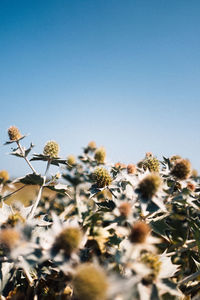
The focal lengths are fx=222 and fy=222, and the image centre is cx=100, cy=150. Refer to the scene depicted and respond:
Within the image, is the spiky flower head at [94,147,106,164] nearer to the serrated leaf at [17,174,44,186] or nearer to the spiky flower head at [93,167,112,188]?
the spiky flower head at [93,167,112,188]

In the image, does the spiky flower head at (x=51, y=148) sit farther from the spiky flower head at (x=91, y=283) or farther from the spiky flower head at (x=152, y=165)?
the spiky flower head at (x=91, y=283)

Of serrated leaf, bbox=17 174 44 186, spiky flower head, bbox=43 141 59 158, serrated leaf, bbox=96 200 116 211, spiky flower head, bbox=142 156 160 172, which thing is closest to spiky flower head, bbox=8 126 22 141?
Result: spiky flower head, bbox=43 141 59 158

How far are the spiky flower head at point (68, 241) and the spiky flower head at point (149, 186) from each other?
1.41 ft

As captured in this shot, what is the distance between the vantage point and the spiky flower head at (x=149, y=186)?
1.14 meters

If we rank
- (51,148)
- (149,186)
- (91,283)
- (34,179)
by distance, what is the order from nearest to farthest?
1. (91,283)
2. (149,186)
3. (34,179)
4. (51,148)

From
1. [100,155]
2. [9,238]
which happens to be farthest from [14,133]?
[9,238]

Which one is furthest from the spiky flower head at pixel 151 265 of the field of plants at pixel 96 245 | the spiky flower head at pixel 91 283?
the spiky flower head at pixel 91 283

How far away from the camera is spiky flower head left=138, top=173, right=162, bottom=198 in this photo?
3.73ft

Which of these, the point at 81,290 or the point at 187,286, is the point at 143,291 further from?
the point at 187,286

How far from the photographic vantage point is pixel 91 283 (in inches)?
29.2

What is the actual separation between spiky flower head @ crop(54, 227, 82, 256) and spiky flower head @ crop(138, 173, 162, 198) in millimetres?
429

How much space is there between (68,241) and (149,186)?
1.62 ft

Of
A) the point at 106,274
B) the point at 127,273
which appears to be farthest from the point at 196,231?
the point at 106,274

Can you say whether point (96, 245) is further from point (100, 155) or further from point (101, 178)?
point (100, 155)
